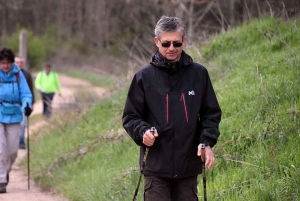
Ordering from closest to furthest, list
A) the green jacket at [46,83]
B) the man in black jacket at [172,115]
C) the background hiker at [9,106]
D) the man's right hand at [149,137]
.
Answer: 1. the man's right hand at [149,137]
2. the man in black jacket at [172,115]
3. the background hiker at [9,106]
4. the green jacket at [46,83]

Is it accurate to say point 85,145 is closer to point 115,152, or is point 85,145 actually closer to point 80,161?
point 80,161

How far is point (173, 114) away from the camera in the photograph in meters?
4.69

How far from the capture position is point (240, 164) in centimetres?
659

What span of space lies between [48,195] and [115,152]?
43.5 inches

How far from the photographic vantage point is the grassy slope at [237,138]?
6133 millimetres

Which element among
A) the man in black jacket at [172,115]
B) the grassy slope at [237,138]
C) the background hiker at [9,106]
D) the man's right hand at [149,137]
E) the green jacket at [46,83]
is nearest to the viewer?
Answer: the man's right hand at [149,137]

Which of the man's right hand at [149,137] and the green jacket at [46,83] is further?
the green jacket at [46,83]

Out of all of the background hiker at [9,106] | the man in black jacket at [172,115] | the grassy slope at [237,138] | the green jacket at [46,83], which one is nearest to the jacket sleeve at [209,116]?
the man in black jacket at [172,115]

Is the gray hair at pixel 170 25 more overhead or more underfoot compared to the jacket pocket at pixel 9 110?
more overhead

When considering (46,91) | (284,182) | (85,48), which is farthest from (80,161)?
(85,48)

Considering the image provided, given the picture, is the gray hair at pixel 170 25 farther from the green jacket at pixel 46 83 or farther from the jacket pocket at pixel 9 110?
the green jacket at pixel 46 83

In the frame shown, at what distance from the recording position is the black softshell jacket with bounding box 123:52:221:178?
4.70 m

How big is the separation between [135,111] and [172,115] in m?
0.29

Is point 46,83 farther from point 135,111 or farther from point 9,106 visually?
point 135,111
